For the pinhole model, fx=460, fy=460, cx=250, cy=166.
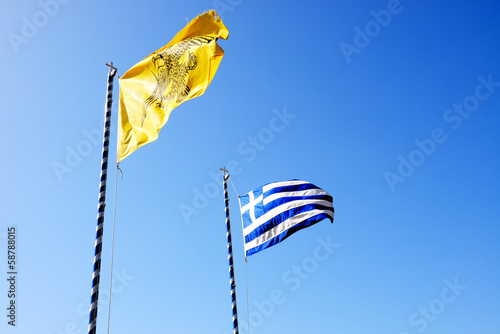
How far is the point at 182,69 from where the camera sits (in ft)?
50.0

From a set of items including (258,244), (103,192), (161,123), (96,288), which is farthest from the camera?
(258,244)

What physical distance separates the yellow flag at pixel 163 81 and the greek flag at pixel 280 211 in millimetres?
8170

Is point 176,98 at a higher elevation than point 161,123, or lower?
higher

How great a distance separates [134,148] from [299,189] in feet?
32.0

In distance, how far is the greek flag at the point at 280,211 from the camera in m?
20.9

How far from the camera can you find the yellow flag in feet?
47.0

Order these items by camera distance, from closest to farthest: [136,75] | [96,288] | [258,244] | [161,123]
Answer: [96,288] → [161,123] → [136,75] → [258,244]

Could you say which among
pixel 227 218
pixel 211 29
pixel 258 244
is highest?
pixel 211 29

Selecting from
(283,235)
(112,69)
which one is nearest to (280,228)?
(283,235)

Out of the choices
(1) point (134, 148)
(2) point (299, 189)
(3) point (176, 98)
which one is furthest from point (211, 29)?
(2) point (299, 189)

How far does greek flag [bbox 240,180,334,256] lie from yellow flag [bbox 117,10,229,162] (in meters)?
8.17

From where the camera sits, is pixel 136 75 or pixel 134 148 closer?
pixel 134 148

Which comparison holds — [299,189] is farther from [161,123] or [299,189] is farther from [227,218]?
[161,123]

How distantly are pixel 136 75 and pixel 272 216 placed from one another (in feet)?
30.5
